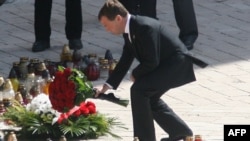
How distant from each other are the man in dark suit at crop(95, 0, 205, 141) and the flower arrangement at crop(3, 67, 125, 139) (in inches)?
9.9

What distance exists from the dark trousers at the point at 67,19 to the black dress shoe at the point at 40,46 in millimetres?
45

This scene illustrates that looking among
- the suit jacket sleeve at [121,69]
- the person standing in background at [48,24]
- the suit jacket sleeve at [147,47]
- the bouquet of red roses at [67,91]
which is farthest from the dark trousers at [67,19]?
the suit jacket sleeve at [147,47]

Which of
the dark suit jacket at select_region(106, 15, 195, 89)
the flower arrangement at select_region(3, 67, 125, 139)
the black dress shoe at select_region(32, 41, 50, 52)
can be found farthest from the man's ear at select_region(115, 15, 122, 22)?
the black dress shoe at select_region(32, 41, 50, 52)

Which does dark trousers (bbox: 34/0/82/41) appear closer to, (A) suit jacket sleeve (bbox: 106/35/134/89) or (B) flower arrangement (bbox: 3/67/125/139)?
(B) flower arrangement (bbox: 3/67/125/139)

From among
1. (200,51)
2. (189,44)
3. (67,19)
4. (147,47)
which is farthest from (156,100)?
(67,19)

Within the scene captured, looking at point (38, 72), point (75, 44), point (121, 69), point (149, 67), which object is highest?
point (149, 67)

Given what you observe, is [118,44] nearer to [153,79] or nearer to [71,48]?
[71,48]

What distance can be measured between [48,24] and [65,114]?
3.35m

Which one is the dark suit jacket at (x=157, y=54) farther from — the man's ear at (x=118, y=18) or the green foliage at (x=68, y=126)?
the green foliage at (x=68, y=126)

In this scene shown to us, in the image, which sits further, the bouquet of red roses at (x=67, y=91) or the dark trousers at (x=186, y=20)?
the dark trousers at (x=186, y=20)

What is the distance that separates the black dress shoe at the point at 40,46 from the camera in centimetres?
1325

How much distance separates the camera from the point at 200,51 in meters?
13.2

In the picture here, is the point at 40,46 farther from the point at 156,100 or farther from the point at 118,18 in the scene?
the point at 118,18

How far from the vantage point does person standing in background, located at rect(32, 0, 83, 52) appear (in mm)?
13203
